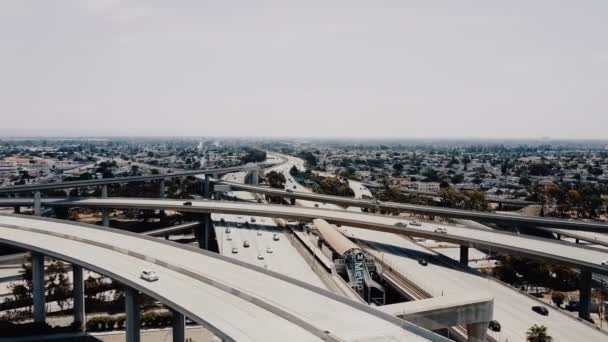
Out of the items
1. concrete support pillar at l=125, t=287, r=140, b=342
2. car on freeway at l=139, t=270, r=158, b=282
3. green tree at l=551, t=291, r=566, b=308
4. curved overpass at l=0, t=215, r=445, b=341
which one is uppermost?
car on freeway at l=139, t=270, r=158, b=282

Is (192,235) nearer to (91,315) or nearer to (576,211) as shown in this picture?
(91,315)

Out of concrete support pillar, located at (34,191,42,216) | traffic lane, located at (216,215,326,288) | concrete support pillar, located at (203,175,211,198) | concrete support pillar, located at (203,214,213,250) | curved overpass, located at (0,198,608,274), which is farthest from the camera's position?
concrete support pillar, located at (203,175,211,198)

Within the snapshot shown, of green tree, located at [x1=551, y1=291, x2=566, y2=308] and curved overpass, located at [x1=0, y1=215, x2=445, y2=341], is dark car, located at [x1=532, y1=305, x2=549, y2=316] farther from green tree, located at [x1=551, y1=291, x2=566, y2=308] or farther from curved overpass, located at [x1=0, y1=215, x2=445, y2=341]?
curved overpass, located at [x1=0, y1=215, x2=445, y2=341]

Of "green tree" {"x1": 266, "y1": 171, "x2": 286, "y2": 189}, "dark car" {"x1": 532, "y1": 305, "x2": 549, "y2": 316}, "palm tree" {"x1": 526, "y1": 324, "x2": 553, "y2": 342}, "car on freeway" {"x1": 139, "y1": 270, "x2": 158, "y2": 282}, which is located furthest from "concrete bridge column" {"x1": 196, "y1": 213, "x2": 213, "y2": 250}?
"green tree" {"x1": 266, "y1": 171, "x2": 286, "y2": 189}

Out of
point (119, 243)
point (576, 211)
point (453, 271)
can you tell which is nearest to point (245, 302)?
point (119, 243)

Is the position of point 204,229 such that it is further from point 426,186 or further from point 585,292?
point 426,186

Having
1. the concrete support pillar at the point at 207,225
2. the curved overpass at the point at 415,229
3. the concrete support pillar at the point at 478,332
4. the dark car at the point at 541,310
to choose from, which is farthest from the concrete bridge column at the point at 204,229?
the concrete support pillar at the point at 478,332

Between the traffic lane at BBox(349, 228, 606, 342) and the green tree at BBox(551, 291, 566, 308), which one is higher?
the traffic lane at BBox(349, 228, 606, 342)

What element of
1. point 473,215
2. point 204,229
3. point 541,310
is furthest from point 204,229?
point 541,310
